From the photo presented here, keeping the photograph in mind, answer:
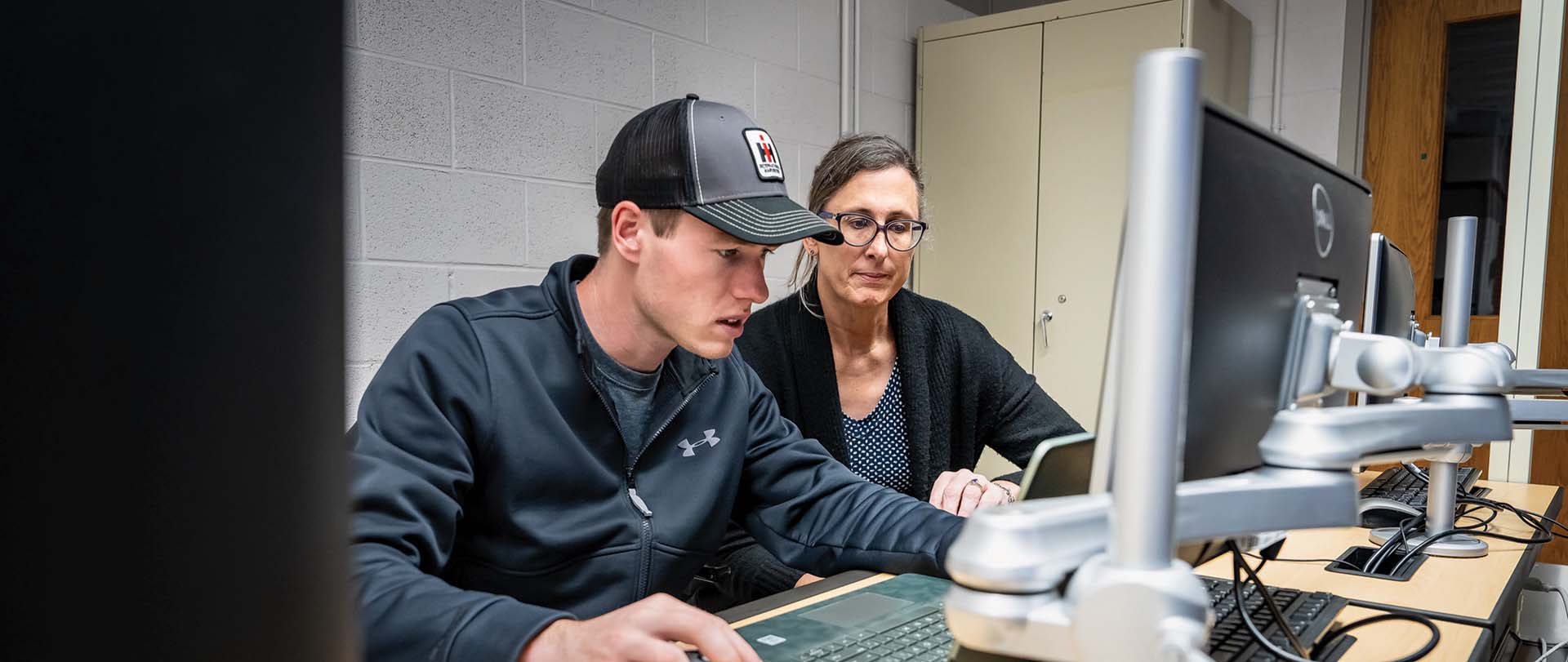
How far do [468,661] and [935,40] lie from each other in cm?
298

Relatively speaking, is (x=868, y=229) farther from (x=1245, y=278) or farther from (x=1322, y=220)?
(x=1245, y=278)

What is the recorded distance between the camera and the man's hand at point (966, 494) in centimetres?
138

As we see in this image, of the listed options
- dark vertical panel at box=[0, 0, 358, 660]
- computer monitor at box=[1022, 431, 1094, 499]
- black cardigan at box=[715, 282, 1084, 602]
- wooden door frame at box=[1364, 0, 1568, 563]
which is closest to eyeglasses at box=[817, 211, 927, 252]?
black cardigan at box=[715, 282, 1084, 602]

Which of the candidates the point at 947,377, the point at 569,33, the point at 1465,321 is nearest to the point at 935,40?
the point at 569,33

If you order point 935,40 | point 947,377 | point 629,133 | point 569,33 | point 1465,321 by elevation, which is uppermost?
point 935,40

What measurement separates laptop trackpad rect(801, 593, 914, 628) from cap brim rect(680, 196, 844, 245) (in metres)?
0.40

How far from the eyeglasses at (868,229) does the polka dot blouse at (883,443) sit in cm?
27

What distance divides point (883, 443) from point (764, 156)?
793mm

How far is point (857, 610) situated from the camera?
0.98 m

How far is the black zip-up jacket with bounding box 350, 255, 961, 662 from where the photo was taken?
97 cm

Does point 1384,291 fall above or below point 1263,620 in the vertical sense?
above

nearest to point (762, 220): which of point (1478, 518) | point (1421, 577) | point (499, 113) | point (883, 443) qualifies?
point (883, 443)

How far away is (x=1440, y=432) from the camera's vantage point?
2.24ft

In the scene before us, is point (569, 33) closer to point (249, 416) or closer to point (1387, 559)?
point (1387, 559)
